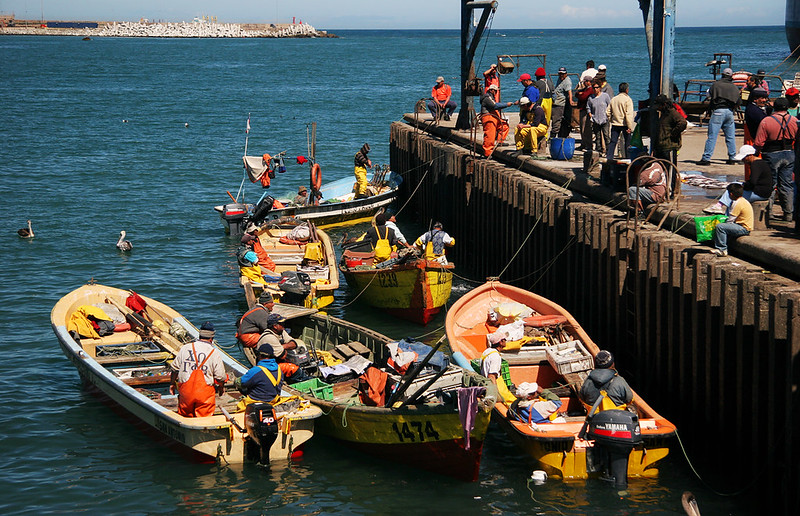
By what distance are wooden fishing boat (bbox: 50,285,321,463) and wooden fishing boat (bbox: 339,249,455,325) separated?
494 cm

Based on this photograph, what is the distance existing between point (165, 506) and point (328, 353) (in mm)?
4581

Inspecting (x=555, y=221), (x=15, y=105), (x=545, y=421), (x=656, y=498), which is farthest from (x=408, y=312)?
(x=15, y=105)

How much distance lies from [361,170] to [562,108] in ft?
25.7

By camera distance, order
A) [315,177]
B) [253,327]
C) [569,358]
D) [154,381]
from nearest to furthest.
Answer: [569,358], [154,381], [253,327], [315,177]

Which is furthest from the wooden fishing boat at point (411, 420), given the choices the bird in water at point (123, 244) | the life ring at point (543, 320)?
the bird in water at point (123, 244)

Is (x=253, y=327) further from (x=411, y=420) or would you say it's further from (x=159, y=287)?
(x=159, y=287)

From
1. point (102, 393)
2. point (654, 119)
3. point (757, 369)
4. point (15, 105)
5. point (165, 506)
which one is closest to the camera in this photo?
point (757, 369)

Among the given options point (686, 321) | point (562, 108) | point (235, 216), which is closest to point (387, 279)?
point (562, 108)

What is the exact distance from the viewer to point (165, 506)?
13.7 meters

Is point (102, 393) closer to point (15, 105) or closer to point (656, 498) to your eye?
point (656, 498)

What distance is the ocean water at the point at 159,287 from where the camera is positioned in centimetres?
1369

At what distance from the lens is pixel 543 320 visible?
1731 centimetres

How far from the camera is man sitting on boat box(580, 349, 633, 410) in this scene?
44.8 feet

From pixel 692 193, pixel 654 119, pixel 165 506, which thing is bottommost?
pixel 165 506
